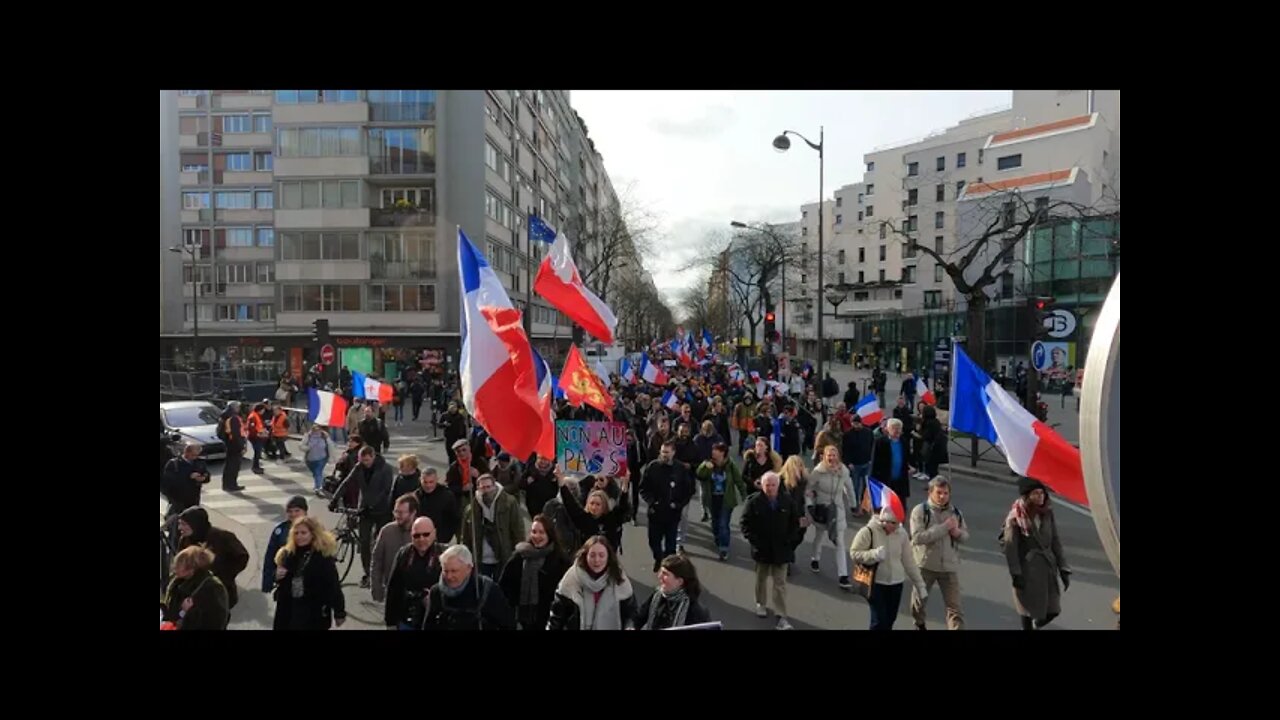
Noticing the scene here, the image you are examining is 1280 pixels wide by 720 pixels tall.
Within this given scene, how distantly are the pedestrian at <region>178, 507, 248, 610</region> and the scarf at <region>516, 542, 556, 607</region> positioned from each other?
6.48ft

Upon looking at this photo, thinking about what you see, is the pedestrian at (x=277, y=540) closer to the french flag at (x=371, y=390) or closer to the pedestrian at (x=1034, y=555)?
the pedestrian at (x=1034, y=555)

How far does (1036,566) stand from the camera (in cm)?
552

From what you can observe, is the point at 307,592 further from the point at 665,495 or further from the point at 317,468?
the point at 317,468

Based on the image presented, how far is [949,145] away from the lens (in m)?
66.6

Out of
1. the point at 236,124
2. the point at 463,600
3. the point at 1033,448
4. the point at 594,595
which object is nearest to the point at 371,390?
the point at 463,600

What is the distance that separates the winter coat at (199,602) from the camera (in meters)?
4.42

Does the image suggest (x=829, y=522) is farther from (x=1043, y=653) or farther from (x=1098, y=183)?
(x=1098, y=183)

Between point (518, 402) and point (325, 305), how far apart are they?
3686cm

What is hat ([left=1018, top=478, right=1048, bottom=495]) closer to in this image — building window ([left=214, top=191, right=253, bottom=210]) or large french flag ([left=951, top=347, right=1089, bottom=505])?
large french flag ([left=951, top=347, right=1089, bottom=505])

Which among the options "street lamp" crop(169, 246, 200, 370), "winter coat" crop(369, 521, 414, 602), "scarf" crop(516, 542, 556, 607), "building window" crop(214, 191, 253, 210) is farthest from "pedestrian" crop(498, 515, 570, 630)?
"building window" crop(214, 191, 253, 210)

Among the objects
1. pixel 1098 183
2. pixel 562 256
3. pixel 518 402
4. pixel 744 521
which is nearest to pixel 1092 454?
pixel 744 521

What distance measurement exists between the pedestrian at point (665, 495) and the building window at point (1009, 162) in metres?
54.0

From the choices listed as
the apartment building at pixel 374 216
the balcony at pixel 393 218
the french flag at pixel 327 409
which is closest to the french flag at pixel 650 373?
the french flag at pixel 327 409

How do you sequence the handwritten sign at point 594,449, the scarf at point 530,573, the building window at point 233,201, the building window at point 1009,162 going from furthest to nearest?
1. the building window at point 1009,162
2. the building window at point 233,201
3. the handwritten sign at point 594,449
4. the scarf at point 530,573
